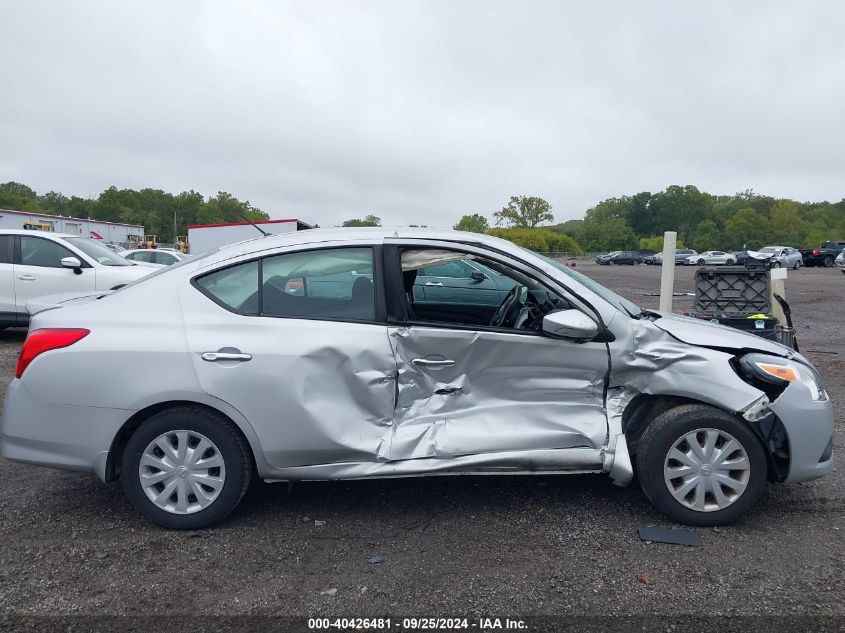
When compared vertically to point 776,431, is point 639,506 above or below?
below

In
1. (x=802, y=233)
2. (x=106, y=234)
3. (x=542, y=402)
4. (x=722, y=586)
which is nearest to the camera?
(x=722, y=586)

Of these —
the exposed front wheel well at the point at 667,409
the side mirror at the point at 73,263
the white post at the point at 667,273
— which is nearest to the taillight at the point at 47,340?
the exposed front wheel well at the point at 667,409

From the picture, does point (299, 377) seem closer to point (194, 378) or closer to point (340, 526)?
point (194, 378)

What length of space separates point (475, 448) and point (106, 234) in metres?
63.5

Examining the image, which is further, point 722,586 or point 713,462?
point 713,462

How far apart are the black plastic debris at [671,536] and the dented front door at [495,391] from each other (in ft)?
1.71

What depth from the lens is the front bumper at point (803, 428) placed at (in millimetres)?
3686

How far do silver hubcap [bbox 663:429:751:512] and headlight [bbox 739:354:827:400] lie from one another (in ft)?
1.30

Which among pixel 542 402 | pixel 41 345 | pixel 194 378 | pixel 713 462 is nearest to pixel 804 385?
pixel 713 462

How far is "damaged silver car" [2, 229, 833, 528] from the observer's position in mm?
3619

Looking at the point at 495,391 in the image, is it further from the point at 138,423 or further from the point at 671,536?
the point at 138,423

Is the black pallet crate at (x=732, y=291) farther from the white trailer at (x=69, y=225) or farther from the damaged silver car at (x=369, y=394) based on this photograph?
the white trailer at (x=69, y=225)

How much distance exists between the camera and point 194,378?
358 cm

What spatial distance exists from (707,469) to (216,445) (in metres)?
2.70
